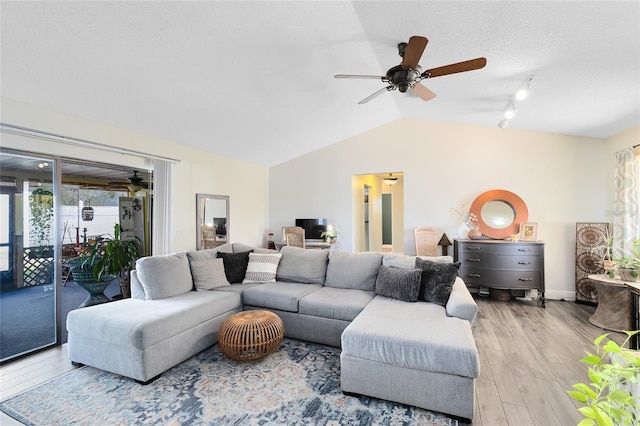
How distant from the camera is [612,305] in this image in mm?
3408

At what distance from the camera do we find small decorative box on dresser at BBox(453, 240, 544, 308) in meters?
4.26

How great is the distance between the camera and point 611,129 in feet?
12.9

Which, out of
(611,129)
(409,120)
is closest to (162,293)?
(409,120)

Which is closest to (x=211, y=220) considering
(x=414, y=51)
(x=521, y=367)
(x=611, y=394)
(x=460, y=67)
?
(x=414, y=51)

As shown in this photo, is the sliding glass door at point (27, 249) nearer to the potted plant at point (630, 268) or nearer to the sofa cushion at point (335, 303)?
the sofa cushion at point (335, 303)

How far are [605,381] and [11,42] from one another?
370 cm

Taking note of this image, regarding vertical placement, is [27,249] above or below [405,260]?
above

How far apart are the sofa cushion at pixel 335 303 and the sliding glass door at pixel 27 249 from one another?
9.15 ft

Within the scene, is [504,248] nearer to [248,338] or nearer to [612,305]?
[612,305]

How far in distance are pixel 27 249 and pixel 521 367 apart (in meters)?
5.09

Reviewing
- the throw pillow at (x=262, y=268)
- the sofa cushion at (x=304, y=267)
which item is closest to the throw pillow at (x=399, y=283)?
the sofa cushion at (x=304, y=267)

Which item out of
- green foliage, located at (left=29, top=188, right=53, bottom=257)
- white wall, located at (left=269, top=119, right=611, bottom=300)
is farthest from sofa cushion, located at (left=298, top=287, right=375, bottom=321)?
green foliage, located at (left=29, top=188, right=53, bottom=257)

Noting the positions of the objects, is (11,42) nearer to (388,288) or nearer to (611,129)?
(388,288)

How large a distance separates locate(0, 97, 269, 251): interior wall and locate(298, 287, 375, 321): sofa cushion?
2.47m
